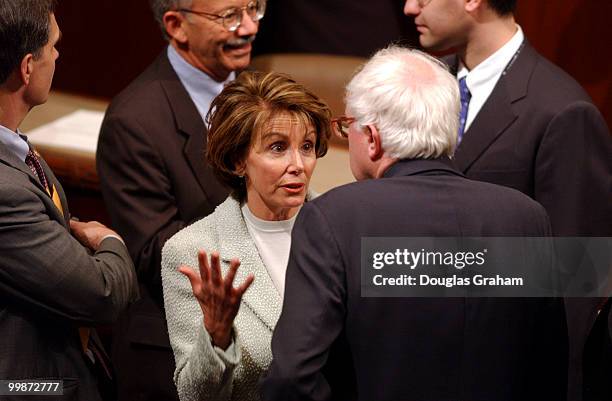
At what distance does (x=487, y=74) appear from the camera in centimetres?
→ 339

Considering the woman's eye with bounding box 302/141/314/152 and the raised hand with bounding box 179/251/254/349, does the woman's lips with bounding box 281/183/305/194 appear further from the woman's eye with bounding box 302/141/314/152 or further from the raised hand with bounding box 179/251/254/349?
the raised hand with bounding box 179/251/254/349

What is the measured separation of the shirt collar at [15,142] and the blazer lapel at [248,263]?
536mm

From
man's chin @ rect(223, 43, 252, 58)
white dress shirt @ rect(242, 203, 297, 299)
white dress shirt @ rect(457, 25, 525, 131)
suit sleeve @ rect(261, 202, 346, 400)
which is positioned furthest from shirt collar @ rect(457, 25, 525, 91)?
suit sleeve @ rect(261, 202, 346, 400)

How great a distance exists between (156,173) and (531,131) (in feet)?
3.76

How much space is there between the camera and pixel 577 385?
3.19 metres

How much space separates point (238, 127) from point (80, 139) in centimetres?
250

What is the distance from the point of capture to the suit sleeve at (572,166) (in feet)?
10.2

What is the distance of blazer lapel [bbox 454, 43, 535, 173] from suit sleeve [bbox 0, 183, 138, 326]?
1.30m

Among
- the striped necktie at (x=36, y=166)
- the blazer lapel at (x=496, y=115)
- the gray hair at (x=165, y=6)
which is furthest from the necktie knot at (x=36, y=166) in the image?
the blazer lapel at (x=496, y=115)

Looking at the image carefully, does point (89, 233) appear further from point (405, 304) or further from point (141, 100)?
point (405, 304)

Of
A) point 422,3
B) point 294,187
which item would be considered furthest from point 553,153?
point 294,187

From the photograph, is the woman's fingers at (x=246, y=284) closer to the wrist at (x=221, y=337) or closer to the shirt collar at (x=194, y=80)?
the wrist at (x=221, y=337)

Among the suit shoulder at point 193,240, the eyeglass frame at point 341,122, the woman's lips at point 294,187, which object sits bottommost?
the suit shoulder at point 193,240

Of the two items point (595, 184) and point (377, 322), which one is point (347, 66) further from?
point (377, 322)
